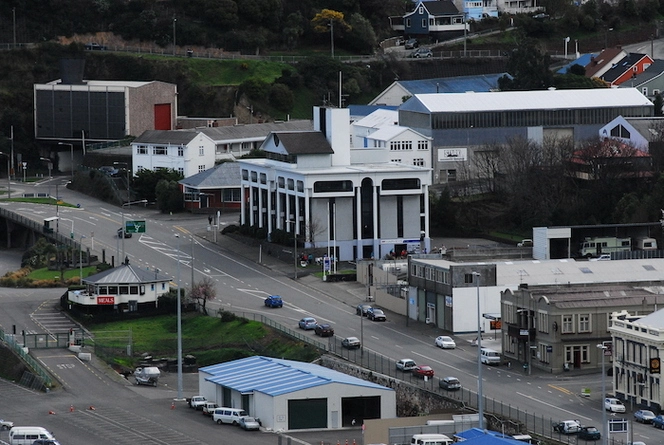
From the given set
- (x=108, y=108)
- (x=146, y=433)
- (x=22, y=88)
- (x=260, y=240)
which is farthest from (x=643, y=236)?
(x=22, y=88)

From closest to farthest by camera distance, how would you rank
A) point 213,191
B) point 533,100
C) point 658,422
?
point 658,422 → point 213,191 → point 533,100

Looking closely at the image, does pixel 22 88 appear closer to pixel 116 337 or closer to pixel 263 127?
pixel 263 127

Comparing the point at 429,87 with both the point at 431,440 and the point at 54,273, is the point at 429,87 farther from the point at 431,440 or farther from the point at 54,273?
the point at 431,440

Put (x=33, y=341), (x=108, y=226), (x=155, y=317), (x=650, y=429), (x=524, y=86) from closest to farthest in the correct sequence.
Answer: (x=650, y=429) → (x=33, y=341) → (x=155, y=317) → (x=108, y=226) → (x=524, y=86)

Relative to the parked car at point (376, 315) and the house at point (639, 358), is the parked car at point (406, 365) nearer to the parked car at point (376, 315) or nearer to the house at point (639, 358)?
the house at point (639, 358)

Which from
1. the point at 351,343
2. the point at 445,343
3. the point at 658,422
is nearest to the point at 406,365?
the point at 351,343

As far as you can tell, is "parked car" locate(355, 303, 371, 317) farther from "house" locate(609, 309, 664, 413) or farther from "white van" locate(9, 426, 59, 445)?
"white van" locate(9, 426, 59, 445)

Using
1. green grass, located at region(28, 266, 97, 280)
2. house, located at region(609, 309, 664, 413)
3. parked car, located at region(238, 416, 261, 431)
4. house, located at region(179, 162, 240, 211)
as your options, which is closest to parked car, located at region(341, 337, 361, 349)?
house, located at region(609, 309, 664, 413)
